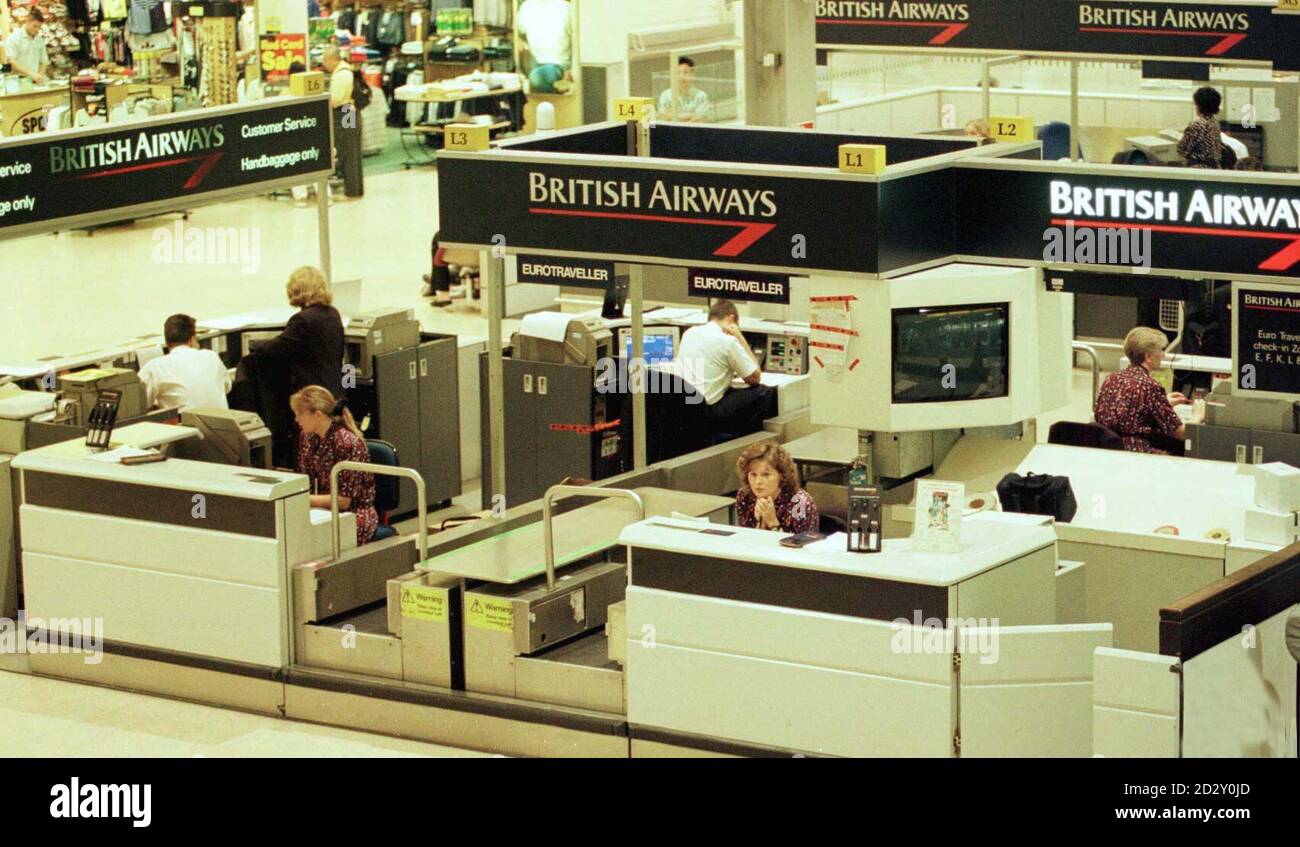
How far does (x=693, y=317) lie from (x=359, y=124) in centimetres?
Answer: 1055

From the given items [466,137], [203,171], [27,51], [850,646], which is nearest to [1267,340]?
[850,646]

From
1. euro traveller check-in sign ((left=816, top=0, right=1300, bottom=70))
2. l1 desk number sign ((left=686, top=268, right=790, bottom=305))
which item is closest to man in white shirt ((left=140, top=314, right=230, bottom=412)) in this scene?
l1 desk number sign ((left=686, top=268, right=790, bottom=305))

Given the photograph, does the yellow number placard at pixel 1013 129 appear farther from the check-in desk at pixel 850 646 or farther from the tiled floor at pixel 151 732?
the tiled floor at pixel 151 732

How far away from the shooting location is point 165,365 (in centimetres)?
1030

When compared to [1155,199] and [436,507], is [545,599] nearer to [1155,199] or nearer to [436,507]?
[1155,199]

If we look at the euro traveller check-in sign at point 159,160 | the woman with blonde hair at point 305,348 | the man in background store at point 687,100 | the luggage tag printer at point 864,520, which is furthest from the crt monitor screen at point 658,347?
the man in background store at point 687,100

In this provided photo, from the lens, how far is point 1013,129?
9.25 metres

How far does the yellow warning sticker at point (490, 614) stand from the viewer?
771cm

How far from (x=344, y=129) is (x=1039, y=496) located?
13.6 meters

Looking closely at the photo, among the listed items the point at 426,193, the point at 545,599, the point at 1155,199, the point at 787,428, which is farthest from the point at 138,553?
the point at 426,193

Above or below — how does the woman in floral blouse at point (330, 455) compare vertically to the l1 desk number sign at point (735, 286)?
below

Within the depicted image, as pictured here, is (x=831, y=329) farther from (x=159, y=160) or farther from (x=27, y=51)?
(x=27, y=51)

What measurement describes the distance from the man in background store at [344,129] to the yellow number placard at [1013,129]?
11850mm

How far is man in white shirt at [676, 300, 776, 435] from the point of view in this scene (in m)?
10.8
